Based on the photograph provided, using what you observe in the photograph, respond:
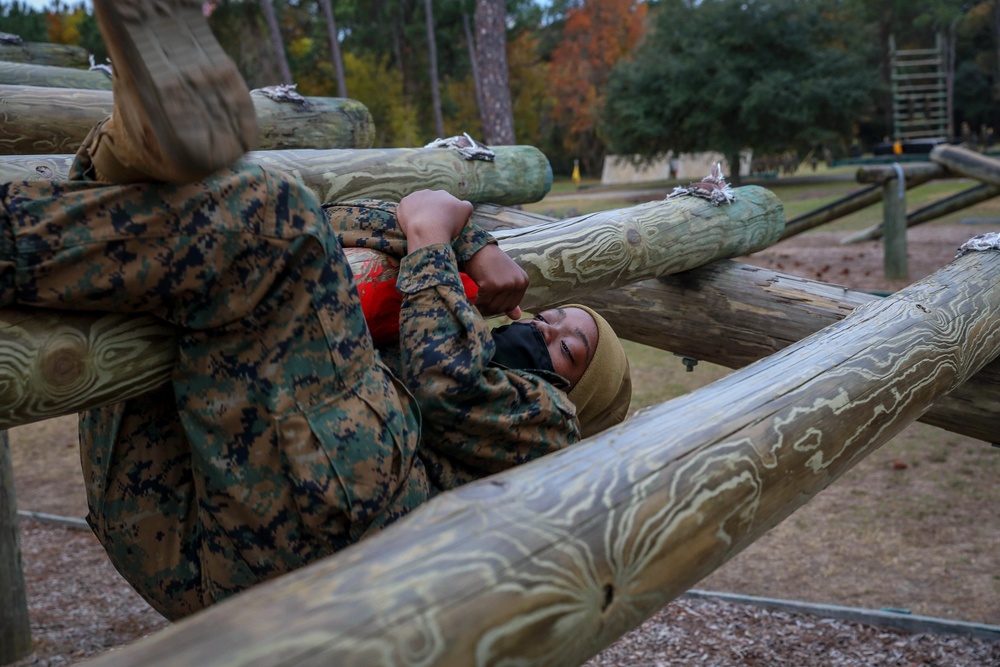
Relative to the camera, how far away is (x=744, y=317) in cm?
353

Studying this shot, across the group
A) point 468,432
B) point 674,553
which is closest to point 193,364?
point 468,432

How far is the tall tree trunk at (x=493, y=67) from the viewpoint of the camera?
1366 centimetres

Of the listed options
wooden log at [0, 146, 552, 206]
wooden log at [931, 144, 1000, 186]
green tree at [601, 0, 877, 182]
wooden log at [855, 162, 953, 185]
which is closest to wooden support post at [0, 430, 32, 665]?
wooden log at [0, 146, 552, 206]

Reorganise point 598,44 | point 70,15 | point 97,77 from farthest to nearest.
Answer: point 598,44 < point 70,15 < point 97,77

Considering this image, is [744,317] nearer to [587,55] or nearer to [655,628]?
[655,628]

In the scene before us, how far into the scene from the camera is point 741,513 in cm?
176

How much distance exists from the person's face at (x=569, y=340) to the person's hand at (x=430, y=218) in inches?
17.7

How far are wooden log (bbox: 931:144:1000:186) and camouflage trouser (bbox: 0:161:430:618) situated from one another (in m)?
8.65

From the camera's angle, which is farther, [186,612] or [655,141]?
[655,141]

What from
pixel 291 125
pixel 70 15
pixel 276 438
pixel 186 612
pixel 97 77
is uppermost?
pixel 70 15

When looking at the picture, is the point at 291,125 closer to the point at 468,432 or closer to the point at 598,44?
the point at 468,432

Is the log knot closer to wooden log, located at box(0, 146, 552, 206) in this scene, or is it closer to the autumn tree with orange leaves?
wooden log, located at box(0, 146, 552, 206)

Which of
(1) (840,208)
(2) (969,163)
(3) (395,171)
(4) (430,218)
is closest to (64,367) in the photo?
(4) (430,218)

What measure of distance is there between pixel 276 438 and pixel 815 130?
76.1 feet
